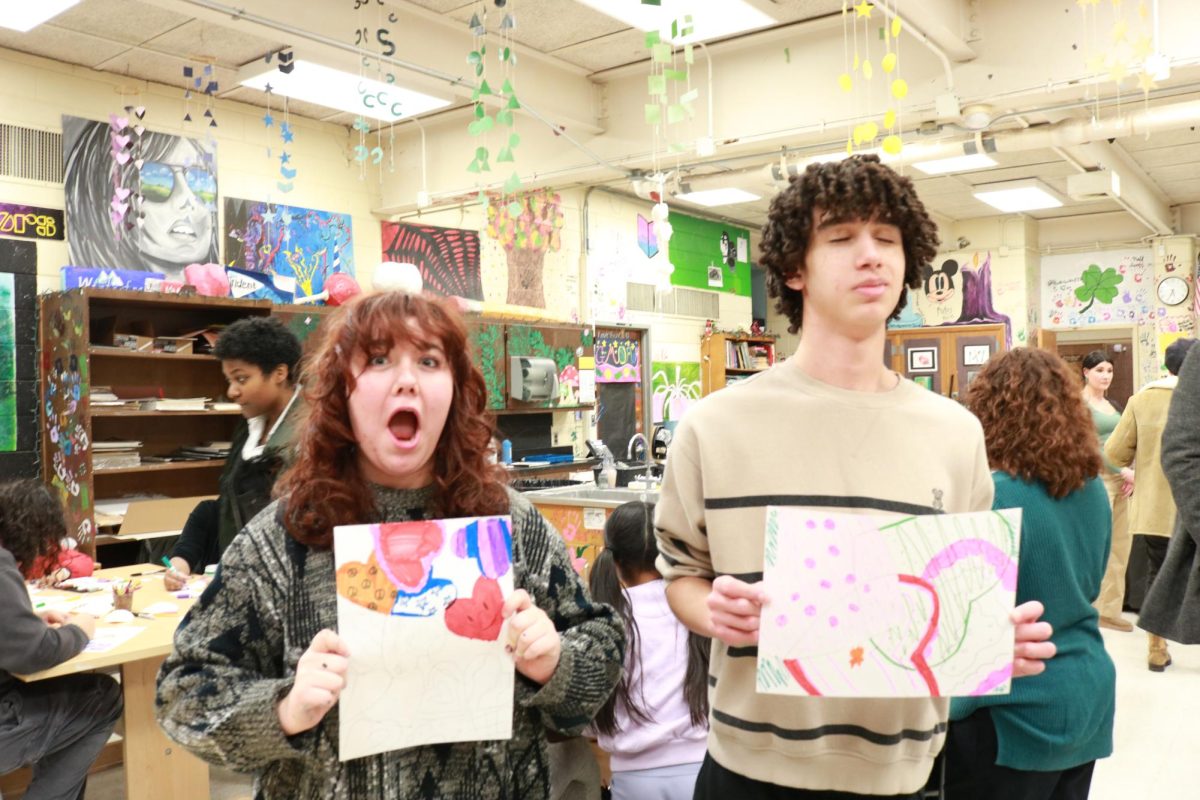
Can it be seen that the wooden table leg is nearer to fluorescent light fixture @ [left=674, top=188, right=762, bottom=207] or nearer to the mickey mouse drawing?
fluorescent light fixture @ [left=674, top=188, right=762, bottom=207]

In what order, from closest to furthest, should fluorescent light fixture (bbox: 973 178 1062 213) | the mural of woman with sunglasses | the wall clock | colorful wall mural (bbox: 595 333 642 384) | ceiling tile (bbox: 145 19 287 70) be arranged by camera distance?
ceiling tile (bbox: 145 19 287 70), the mural of woman with sunglasses, colorful wall mural (bbox: 595 333 642 384), fluorescent light fixture (bbox: 973 178 1062 213), the wall clock

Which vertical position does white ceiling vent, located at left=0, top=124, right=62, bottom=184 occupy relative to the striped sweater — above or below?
above

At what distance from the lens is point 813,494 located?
132 centimetres

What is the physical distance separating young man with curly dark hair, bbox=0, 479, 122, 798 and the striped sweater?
2.08 metres

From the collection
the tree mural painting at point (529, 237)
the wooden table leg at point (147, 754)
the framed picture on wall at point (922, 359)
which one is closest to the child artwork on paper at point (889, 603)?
the wooden table leg at point (147, 754)

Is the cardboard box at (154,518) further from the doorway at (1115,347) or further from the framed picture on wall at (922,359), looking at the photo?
the doorway at (1115,347)

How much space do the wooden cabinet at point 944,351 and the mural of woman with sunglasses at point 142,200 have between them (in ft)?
25.3

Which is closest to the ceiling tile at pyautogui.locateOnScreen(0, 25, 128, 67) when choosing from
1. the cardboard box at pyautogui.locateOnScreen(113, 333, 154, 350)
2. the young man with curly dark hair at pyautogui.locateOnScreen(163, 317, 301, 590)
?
the cardboard box at pyautogui.locateOnScreen(113, 333, 154, 350)

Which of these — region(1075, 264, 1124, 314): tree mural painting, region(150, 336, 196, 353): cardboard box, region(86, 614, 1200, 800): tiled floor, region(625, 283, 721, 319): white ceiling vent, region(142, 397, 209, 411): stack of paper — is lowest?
region(86, 614, 1200, 800): tiled floor

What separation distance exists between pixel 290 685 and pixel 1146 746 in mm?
4046

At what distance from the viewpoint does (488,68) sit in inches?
227

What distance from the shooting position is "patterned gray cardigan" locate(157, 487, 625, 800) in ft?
3.59

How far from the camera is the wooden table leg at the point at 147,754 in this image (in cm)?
292

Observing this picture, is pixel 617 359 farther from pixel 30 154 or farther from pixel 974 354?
pixel 30 154
